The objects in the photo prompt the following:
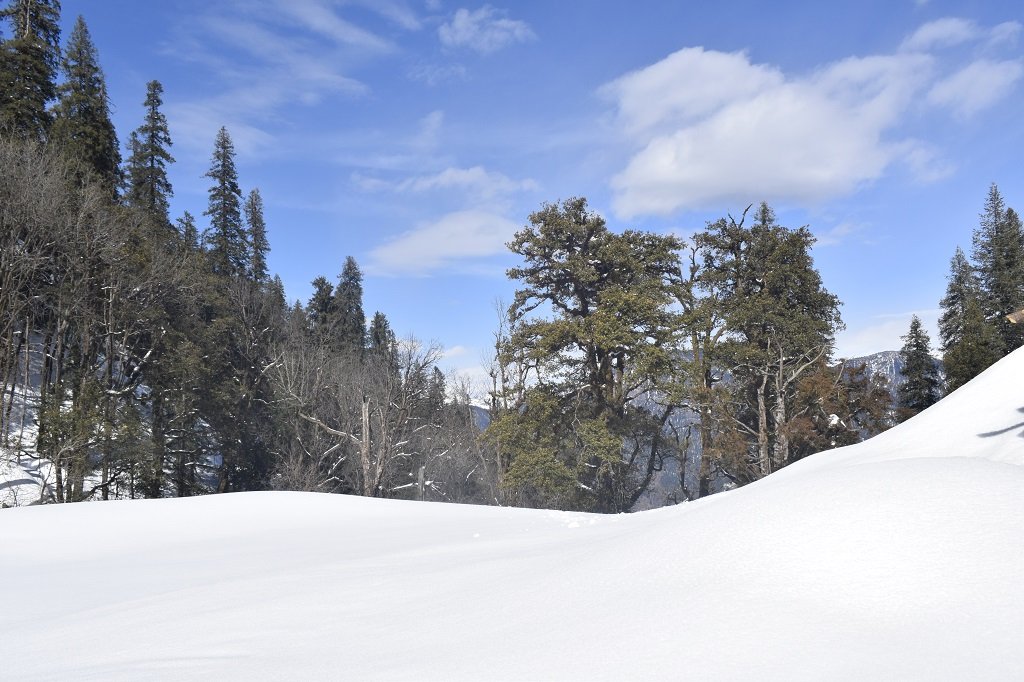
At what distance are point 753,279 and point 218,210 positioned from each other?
1186 inches

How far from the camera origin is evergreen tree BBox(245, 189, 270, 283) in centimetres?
4081

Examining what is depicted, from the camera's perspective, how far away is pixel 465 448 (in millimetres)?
33281

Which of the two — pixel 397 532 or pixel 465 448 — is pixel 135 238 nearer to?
pixel 465 448

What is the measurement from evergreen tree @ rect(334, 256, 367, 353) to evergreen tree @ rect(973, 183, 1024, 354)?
36.9m

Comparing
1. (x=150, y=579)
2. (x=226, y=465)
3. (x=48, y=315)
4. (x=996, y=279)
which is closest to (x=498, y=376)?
(x=226, y=465)

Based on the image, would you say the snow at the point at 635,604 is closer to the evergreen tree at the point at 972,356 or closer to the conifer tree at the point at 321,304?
the evergreen tree at the point at 972,356

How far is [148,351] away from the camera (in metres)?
21.8

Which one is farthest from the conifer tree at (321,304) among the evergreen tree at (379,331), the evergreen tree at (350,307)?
the evergreen tree at (379,331)

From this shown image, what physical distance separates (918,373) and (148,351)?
3762cm

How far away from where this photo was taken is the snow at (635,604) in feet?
8.50

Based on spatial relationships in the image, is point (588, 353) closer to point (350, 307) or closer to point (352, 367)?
point (352, 367)

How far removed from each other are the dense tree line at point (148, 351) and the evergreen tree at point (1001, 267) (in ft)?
88.3

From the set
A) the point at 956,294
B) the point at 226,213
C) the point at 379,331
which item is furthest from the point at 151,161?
the point at 956,294

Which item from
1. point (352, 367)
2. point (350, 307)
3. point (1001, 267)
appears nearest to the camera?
point (352, 367)
